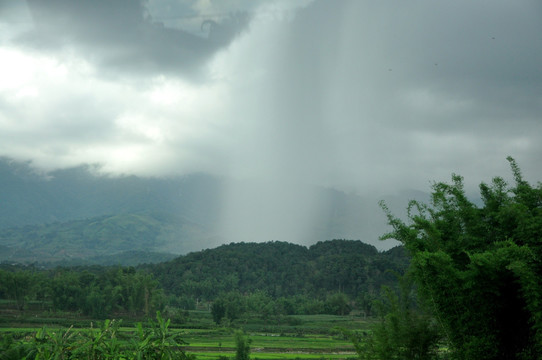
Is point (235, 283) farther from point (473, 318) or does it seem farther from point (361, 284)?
point (473, 318)

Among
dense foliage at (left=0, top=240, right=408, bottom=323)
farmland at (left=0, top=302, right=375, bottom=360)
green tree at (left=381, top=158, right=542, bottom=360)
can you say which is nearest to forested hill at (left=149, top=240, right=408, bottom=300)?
dense foliage at (left=0, top=240, right=408, bottom=323)

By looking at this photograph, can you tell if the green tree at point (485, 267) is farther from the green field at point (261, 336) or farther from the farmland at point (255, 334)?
the green field at point (261, 336)

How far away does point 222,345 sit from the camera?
51.8 m

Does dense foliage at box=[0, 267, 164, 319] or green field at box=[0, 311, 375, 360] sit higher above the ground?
dense foliage at box=[0, 267, 164, 319]

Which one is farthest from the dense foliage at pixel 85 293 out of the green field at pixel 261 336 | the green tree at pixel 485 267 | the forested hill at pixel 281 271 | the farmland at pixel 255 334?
the green tree at pixel 485 267

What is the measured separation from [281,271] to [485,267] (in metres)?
115

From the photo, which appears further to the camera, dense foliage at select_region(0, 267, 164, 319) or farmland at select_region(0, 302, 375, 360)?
dense foliage at select_region(0, 267, 164, 319)

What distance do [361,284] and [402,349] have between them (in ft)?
313

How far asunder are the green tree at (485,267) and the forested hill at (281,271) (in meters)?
89.3

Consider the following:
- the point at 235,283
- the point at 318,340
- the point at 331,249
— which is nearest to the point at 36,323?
the point at 318,340

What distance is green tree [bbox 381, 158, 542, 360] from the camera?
1027cm

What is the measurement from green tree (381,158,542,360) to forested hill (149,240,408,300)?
89.3 metres

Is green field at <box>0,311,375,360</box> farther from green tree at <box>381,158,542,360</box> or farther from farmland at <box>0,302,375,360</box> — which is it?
green tree at <box>381,158,542,360</box>

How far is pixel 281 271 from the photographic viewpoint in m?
123
